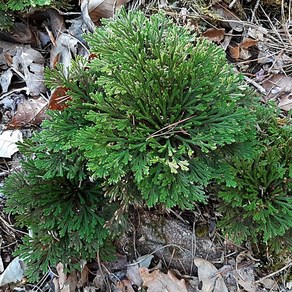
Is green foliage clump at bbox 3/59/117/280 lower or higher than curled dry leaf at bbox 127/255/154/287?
higher

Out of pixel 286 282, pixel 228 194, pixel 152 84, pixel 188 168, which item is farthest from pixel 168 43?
pixel 286 282

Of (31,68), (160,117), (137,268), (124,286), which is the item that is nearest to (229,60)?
(160,117)

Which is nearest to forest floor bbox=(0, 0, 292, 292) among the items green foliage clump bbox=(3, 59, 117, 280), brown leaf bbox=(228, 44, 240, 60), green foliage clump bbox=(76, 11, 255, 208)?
brown leaf bbox=(228, 44, 240, 60)

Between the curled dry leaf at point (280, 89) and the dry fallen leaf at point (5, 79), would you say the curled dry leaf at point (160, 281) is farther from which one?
the dry fallen leaf at point (5, 79)

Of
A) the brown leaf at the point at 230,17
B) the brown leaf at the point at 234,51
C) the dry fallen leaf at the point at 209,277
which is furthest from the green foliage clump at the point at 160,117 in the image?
the brown leaf at the point at 230,17

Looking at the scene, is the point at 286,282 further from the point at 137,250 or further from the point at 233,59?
the point at 233,59

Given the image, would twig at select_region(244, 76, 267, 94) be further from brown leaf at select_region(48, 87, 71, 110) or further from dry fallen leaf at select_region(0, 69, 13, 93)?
dry fallen leaf at select_region(0, 69, 13, 93)

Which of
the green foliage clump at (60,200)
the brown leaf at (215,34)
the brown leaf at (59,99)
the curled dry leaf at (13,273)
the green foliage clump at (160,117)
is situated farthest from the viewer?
the brown leaf at (215,34)
